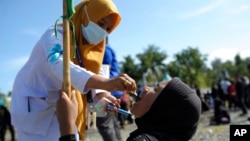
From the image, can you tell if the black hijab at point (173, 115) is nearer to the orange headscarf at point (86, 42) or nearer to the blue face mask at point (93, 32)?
the orange headscarf at point (86, 42)

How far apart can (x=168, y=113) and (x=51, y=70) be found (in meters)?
0.84

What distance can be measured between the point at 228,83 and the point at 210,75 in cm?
6213

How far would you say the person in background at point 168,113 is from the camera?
2209 millimetres

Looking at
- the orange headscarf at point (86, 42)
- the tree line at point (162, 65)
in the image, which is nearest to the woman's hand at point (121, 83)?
the orange headscarf at point (86, 42)

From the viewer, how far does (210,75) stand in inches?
3184

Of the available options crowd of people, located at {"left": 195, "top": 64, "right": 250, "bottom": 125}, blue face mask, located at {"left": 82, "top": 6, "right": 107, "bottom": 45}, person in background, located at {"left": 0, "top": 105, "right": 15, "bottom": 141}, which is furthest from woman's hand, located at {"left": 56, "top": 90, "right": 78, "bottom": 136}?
person in background, located at {"left": 0, "top": 105, "right": 15, "bottom": 141}

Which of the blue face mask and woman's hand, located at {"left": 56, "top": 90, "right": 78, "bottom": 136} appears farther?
the blue face mask

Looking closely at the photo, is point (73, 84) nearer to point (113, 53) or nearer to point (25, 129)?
point (25, 129)

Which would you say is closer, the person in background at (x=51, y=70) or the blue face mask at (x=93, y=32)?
the person in background at (x=51, y=70)

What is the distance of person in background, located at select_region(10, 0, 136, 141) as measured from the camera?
8.35 feet

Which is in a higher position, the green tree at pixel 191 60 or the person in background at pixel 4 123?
the person in background at pixel 4 123

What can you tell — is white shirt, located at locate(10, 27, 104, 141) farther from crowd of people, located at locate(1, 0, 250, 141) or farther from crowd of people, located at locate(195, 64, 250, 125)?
crowd of people, located at locate(195, 64, 250, 125)

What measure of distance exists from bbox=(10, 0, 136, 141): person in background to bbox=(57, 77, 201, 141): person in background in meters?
0.40

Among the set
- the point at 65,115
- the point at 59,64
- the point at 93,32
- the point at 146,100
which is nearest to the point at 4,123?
the point at 93,32
